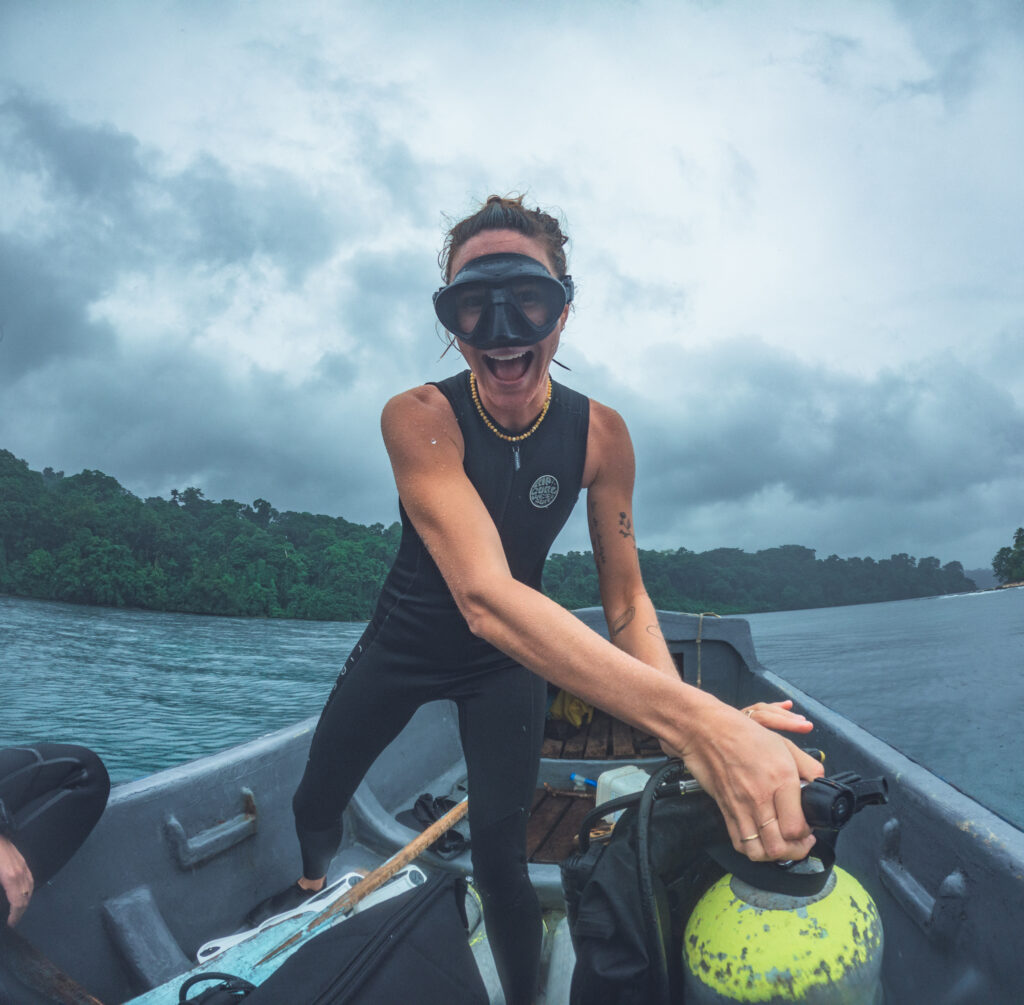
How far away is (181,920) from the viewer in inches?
96.1

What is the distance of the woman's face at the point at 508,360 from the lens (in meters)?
1.86

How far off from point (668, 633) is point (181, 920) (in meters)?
3.77

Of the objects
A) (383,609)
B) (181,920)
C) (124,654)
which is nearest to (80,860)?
(181,920)

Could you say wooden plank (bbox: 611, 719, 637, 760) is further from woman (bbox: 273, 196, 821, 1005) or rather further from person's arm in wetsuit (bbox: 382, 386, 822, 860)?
person's arm in wetsuit (bbox: 382, 386, 822, 860)

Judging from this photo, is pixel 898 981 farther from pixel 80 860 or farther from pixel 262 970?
pixel 80 860

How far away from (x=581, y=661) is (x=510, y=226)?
131 centimetres

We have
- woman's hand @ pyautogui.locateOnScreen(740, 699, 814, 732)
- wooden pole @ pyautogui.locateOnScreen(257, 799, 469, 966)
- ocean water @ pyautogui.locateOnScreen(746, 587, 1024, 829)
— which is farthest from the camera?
ocean water @ pyautogui.locateOnScreen(746, 587, 1024, 829)

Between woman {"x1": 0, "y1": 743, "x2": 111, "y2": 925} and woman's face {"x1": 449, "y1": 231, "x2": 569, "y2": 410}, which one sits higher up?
woman's face {"x1": 449, "y1": 231, "x2": 569, "y2": 410}

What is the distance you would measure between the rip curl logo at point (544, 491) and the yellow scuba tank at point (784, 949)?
1.14 meters

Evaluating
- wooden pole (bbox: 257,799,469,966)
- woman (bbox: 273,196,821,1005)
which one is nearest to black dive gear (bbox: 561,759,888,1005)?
woman (bbox: 273,196,821,1005)

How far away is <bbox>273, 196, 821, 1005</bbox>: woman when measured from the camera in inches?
69.3

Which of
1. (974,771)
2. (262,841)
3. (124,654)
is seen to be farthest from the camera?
(124,654)

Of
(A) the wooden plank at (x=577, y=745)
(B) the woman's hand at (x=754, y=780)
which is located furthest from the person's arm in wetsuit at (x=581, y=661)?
(A) the wooden plank at (x=577, y=745)

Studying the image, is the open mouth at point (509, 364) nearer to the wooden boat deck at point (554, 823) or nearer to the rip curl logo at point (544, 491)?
the rip curl logo at point (544, 491)
